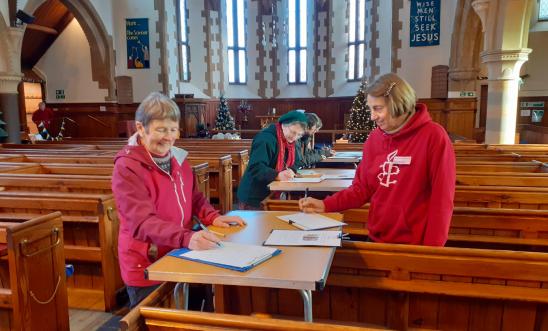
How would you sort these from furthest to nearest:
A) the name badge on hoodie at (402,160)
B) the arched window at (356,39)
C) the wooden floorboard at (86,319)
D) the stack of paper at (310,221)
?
the arched window at (356,39) < the wooden floorboard at (86,319) < the stack of paper at (310,221) < the name badge on hoodie at (402,160)

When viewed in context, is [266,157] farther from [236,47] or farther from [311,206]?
[236,47]

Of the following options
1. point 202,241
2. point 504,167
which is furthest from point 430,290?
point 504,167

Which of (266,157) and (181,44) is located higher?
(181,44)

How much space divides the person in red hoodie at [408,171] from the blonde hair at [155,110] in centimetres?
90

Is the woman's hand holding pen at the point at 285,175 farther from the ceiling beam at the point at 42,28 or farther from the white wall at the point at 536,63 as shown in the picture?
the ceiling beam at the point at 42,28

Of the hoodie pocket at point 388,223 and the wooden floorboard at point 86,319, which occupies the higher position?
the hoodie pocket at point 388,223

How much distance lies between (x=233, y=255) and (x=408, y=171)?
88 centimetres

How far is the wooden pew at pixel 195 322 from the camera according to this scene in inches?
51.8

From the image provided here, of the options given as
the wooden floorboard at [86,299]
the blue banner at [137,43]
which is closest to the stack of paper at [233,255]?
the wooden floorboard at [86,299]

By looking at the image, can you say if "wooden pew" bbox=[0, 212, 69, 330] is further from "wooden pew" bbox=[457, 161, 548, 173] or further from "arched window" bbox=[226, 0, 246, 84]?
"arched window" bbox=[226, 0, 246, 84]

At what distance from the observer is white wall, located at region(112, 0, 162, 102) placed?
12945 mm

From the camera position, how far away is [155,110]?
1.82 meters

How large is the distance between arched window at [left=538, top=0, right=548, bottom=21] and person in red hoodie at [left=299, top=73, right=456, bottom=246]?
39.5 ft

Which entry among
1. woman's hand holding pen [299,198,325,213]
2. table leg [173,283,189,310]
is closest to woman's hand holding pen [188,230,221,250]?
table leg [173,283,189,310]
